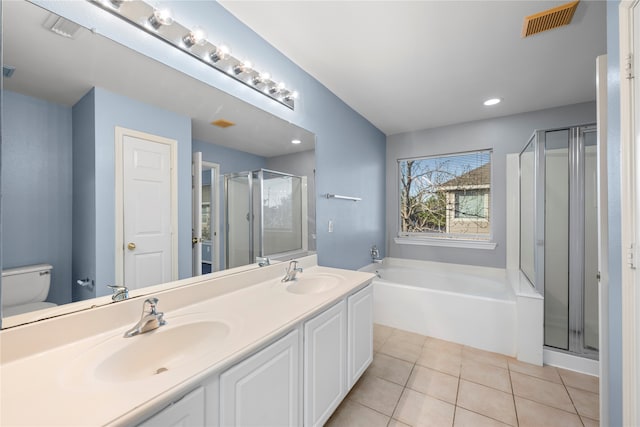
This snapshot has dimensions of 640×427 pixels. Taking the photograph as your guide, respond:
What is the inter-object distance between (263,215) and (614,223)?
1809mm

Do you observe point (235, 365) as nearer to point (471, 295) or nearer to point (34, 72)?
point (34, 72)

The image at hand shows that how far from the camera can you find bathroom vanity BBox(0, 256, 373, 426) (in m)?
0.64

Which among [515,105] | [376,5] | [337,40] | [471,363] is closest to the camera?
[376,5]

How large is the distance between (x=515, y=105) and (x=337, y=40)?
2.23 m

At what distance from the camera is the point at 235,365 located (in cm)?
85

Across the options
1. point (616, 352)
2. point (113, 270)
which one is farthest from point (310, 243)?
point (616, 352)

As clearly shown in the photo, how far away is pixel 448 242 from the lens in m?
3.44

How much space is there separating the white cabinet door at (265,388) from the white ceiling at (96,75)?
3.67 feet

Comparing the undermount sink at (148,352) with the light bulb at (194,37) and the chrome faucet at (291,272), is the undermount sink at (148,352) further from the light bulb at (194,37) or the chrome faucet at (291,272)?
the light bulb at (194,37)

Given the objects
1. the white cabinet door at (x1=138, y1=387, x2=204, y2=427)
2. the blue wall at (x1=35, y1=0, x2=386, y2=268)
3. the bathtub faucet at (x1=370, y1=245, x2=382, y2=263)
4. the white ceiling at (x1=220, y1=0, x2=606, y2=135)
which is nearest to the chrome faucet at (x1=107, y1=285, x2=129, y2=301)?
the white cabinet door at (x1=138, y1=387, x2=204, y2=427)

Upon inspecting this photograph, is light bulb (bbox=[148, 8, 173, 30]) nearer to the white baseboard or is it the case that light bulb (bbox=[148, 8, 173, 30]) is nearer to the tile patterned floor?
the tile patterned floor

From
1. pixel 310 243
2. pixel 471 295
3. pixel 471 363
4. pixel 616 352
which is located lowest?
pixel 471 363

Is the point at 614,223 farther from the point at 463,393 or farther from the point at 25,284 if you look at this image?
the point at 25,284

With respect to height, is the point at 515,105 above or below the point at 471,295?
above
